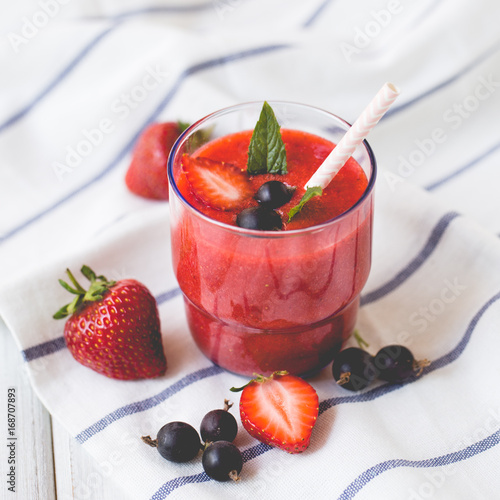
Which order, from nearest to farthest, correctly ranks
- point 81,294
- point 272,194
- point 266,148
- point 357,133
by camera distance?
1. point 357,133
2. point 272,194
3. point 266,148
4. point 81,294

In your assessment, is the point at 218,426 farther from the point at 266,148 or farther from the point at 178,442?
the point at 266,148

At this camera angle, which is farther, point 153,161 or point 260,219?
point 153,161

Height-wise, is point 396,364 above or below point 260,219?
below

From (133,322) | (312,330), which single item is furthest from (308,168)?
(133,322)

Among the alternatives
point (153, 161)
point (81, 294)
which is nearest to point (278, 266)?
point (81, 294)

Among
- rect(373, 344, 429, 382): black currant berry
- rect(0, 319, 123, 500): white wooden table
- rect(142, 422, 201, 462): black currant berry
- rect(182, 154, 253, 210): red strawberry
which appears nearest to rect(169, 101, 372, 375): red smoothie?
rect(182, 154, 253, 210): red strawberry

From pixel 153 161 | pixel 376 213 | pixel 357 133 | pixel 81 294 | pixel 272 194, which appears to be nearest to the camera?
pixel 357 133
